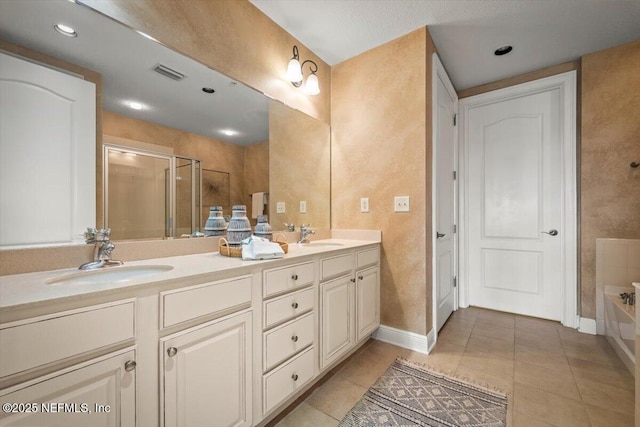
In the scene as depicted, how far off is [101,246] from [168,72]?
37.0 inches

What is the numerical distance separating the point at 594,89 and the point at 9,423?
385 cm

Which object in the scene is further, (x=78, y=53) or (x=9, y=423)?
(x=78, y=53)

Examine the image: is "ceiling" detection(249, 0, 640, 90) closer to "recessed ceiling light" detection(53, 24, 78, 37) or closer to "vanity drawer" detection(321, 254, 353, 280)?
"recessed ceiling light" detection(53, 24, 78, 37)

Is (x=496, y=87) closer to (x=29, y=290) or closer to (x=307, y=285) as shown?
(x=307, y=285)

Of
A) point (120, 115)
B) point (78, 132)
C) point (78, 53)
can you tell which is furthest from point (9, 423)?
point (78, 53)

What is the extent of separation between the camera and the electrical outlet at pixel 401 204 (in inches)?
81.1

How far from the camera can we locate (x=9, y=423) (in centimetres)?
62

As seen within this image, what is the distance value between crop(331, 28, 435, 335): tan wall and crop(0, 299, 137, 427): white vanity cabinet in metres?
1.77

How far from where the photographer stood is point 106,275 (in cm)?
109

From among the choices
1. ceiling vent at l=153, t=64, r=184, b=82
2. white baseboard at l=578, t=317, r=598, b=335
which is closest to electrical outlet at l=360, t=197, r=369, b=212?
ceiling vent at l=153, t=64, r=184, b=82

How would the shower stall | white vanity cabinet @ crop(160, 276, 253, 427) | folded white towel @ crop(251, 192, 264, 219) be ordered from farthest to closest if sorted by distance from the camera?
1. folded white towel @ crop(251, 192, 264, 219)
2. the shower stall
3. white vanity cabinet @ crop(160, 276, 253, 427)

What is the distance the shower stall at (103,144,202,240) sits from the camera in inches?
47.8

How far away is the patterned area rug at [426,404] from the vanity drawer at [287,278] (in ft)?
2.34

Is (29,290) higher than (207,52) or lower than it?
lower
